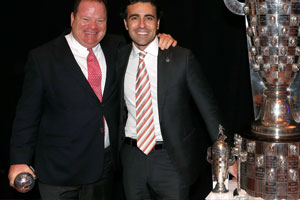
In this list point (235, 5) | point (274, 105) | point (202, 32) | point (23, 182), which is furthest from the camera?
point (202, 32)

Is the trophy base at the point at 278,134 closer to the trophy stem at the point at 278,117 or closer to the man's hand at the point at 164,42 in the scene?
the trophy stem at the point at 278,117

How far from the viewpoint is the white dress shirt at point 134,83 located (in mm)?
2283

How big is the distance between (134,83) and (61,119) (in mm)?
412

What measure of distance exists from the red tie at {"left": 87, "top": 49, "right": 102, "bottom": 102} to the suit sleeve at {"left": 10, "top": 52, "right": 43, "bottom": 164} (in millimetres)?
256

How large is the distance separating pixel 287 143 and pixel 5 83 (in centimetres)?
242

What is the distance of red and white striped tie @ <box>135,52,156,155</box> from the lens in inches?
88.1

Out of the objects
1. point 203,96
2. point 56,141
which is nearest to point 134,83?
point 203,96

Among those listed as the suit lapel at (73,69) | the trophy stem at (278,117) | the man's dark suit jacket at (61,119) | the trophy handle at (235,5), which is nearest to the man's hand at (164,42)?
the man's dark suit jacket at (61,119)

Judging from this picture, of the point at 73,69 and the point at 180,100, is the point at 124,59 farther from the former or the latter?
the point at 180,100

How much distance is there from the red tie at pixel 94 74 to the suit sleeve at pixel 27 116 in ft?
0.84

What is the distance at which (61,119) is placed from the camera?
2.29m

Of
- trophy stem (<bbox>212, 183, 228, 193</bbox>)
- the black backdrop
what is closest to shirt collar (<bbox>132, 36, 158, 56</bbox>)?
the black backdrop

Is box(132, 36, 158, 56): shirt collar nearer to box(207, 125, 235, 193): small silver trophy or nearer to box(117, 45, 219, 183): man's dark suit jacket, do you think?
box(117, 45, 219, 183): man's dark suit jacket

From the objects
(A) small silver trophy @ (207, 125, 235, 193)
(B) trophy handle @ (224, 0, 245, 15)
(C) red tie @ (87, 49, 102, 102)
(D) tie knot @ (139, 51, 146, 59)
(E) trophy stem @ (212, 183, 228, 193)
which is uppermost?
(B) trophy handle @ (224, 0, 245, 15)
